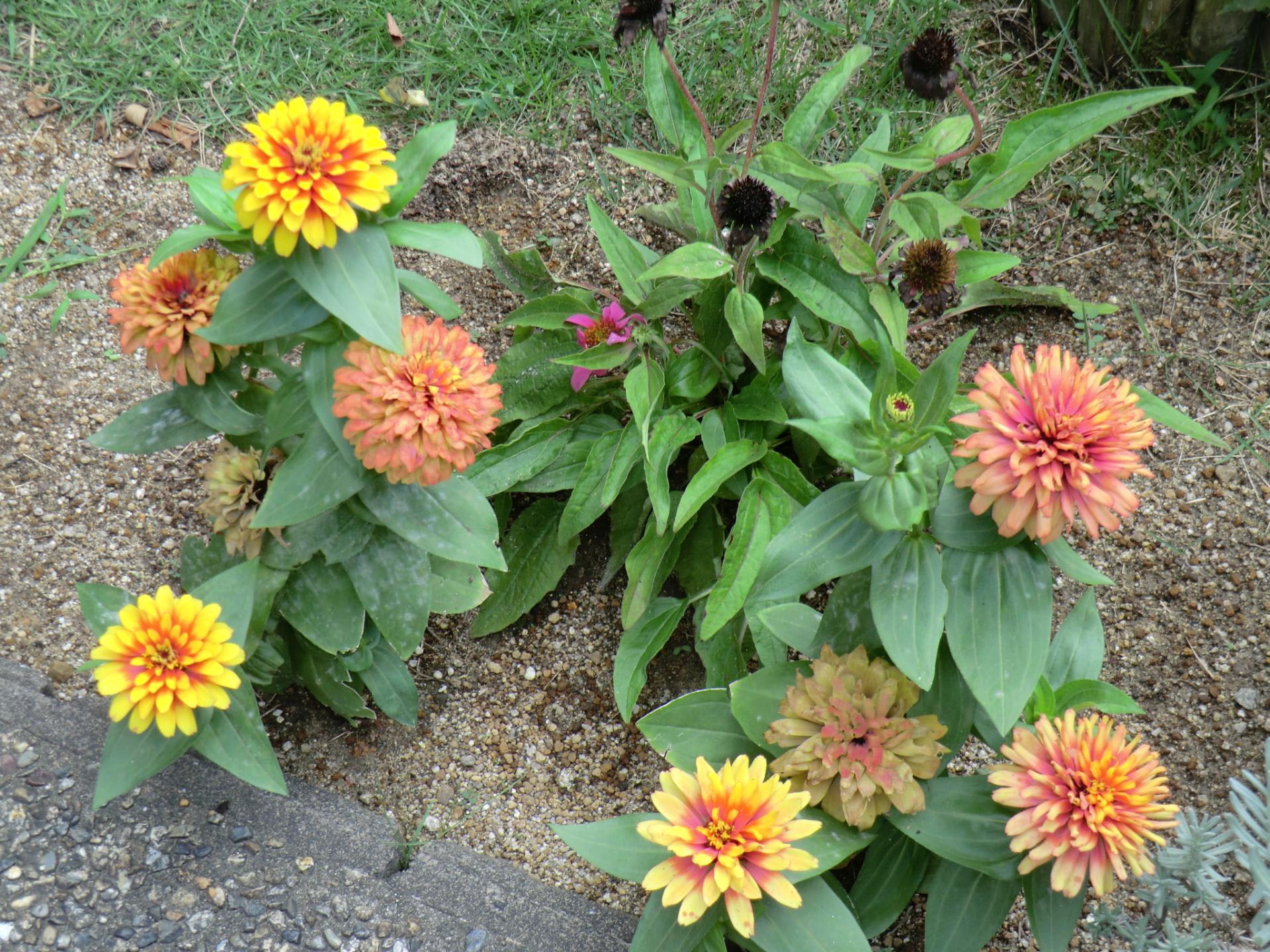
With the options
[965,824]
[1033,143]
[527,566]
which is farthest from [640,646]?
[1033,143]

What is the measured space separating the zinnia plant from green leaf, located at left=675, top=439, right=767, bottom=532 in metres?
0.42

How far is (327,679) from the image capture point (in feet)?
7.26

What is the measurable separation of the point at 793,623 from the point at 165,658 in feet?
3.71

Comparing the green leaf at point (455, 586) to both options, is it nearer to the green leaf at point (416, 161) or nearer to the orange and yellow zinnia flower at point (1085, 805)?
the green leaf at point (416, 161)

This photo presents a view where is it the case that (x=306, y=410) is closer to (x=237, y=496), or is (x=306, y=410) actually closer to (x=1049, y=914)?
(x=237, y=496)

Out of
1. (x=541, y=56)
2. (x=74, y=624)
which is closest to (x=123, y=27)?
(x=541, y=56)

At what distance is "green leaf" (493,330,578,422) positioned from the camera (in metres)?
2.56

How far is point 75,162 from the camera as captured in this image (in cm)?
303

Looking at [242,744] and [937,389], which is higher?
[937,389]

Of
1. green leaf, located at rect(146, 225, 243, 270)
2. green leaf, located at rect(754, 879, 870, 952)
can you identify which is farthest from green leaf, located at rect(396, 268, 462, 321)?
green leaf, located at rect(754, 879, 870, 952)

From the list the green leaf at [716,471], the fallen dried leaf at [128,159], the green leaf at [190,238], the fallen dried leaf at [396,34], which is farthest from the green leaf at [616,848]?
the fallen dried leaf at [396,34]

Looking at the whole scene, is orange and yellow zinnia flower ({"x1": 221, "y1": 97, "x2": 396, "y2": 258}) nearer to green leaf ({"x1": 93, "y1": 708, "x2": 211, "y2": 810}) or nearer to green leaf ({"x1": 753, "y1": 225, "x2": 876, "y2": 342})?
green leaf ({"x1": 93, "y1": 708, "x2": 211, "y2": 810})

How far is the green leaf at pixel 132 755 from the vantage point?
5.87 feet

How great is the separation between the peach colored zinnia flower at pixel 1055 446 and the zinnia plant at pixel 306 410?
0.82m
